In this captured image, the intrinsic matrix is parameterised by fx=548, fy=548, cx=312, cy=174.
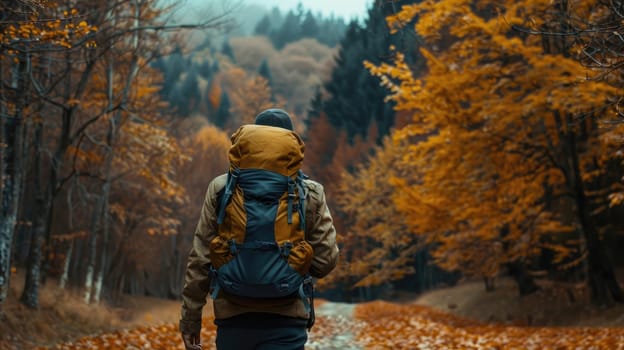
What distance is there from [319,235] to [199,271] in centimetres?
62

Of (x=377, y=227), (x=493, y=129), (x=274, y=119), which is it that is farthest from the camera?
(x=377, y=227)

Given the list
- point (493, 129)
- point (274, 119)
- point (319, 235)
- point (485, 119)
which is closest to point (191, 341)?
point (319, 235)

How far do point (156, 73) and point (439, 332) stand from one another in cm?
1323

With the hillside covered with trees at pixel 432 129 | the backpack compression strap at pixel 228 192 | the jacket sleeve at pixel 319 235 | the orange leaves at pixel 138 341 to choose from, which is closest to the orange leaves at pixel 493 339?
the hillside covered with trees at pixel 432 129

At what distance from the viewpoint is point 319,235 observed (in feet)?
8.96

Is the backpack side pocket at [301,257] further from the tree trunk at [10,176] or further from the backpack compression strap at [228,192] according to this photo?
the tree trunk at [10,176]

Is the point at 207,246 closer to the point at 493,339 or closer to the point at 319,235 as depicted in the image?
the point at 319,235

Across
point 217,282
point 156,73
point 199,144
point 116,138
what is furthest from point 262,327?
point 199,144

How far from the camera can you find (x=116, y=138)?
14.9m

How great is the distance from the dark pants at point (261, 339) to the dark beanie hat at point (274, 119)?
101cm

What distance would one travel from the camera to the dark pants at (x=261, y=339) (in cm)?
251

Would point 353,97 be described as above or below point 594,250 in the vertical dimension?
above

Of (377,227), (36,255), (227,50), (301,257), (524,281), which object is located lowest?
(524,281)

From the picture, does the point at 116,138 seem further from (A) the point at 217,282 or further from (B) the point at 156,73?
(A) the point at 217,282
